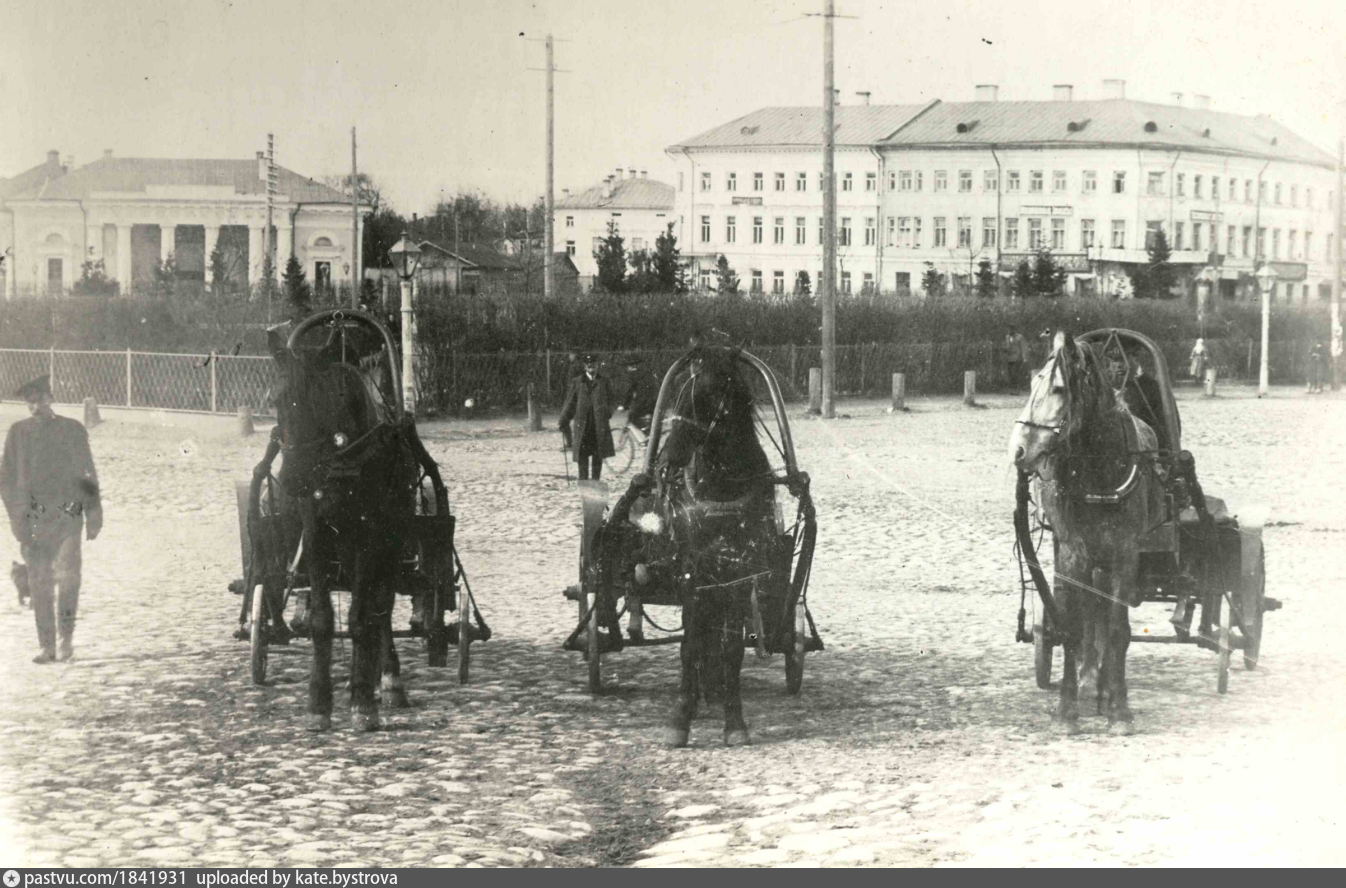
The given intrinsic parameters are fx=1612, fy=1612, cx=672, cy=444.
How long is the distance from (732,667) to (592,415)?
38.1ft

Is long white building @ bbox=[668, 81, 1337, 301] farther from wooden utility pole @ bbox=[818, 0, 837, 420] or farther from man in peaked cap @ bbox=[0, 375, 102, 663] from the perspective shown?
man in peaked cap @ bbox=[0, 375, 102, 663]

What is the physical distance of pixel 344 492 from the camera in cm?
729

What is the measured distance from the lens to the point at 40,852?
5332mm

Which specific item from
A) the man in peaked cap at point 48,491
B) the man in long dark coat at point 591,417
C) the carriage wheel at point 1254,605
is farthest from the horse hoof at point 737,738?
the man in long dark coat at point 591,417

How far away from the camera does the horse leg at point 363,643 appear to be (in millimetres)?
7402

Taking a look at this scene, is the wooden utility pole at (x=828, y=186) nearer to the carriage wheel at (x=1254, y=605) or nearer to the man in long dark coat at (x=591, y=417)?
the man in long dark coat at (x=591, y=417)

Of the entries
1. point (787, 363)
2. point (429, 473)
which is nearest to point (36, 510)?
point (429, 473)

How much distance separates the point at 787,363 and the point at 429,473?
28.5 metres

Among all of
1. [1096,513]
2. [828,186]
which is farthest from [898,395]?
[1096,513]

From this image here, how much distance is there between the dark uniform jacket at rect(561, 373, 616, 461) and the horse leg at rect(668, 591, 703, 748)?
37.3 ft

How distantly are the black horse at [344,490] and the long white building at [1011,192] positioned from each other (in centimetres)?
688

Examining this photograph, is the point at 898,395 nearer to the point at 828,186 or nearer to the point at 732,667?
the point at 828,186

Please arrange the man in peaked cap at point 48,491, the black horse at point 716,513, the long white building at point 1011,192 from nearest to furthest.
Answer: the black horse at point 716,513, the man in peaked cap at point 48,491, the long white building at point 1011,192

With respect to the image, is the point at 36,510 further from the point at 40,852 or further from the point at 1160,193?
the point at 1160,193
